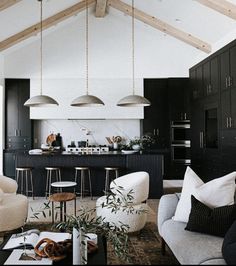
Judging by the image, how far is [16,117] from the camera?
8.45 m

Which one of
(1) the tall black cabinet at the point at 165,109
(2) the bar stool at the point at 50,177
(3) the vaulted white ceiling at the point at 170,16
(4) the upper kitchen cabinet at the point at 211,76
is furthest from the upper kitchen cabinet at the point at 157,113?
(2) the bar stool at the point at 50,177

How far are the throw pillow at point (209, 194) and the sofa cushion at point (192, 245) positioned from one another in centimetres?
16

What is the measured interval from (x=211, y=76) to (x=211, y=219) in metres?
4.89

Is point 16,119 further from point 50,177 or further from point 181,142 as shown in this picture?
point 181,142

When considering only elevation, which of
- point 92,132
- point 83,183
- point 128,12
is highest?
point 128,12

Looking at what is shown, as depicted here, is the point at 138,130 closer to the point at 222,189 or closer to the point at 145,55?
the point at 145,55

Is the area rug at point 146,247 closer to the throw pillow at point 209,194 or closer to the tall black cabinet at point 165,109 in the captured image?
the throw pillow at point 209,194

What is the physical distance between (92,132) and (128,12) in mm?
3514

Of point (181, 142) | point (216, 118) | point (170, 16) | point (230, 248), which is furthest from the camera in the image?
point (181, 142)

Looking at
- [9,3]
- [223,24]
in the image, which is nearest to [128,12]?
[223,24]

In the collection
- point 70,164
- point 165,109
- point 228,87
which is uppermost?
point 228,87

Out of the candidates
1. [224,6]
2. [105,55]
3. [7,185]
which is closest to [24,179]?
[7,185]

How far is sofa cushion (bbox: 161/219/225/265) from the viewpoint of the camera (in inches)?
84.0

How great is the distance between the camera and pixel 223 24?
20.5ft
